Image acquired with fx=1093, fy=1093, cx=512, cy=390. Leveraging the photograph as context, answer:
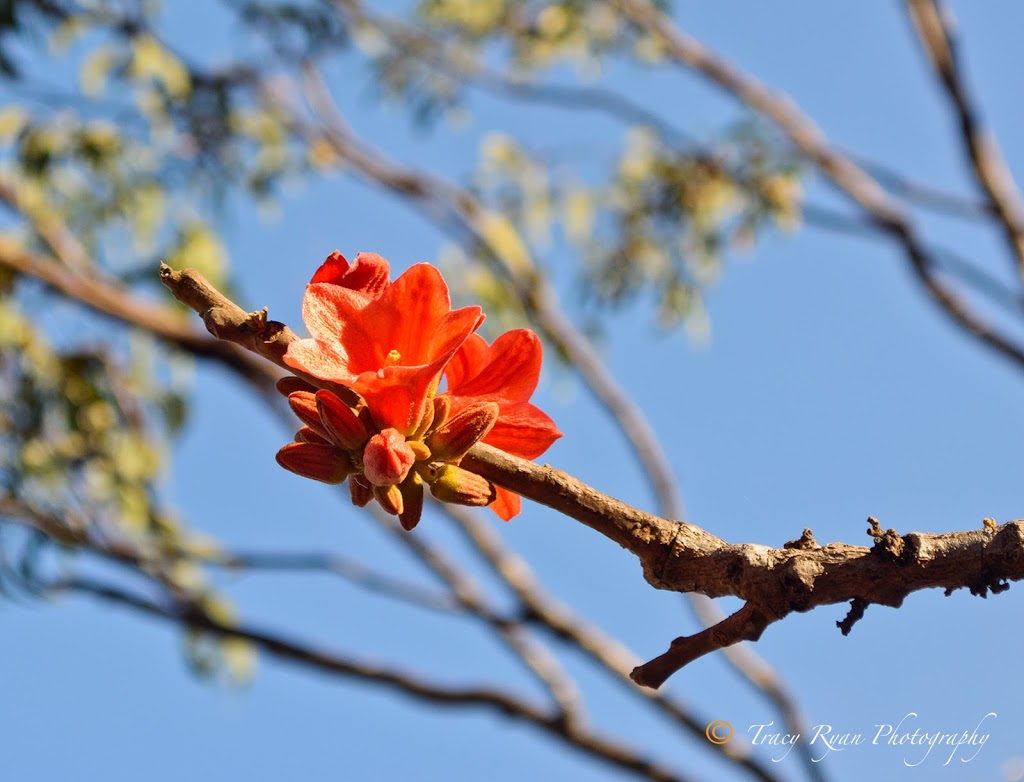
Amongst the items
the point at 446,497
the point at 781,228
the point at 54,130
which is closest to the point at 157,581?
the point at 54,130

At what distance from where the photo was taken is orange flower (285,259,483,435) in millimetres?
1199

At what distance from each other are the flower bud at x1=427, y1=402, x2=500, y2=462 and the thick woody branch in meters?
0.02

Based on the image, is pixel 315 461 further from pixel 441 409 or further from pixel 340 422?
pixel 441 409

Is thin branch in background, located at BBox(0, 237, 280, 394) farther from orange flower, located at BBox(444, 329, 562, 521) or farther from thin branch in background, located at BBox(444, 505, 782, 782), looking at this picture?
orange flower, located at BBox(444, 329, 562, 521)

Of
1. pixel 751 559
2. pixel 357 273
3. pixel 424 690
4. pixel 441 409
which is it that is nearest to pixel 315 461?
pixel 441 409

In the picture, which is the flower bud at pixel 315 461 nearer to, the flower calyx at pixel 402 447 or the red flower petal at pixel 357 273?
the flower calyx at pixel 402 447

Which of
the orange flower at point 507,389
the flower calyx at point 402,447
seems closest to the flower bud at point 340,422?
the flower calyx at point 402,447

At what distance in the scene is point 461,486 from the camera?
1.23 meters

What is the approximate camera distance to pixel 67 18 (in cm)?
589

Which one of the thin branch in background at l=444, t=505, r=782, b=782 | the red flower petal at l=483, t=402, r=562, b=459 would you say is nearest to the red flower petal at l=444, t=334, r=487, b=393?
the red flower petal at l=483, t=402, r=562, b=459

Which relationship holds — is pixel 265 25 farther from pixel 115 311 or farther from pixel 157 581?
pixel 157 581

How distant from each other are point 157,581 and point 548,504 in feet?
15.8

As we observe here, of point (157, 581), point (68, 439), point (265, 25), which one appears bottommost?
point (157, 581)

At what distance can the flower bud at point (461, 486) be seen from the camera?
4.05 ft
